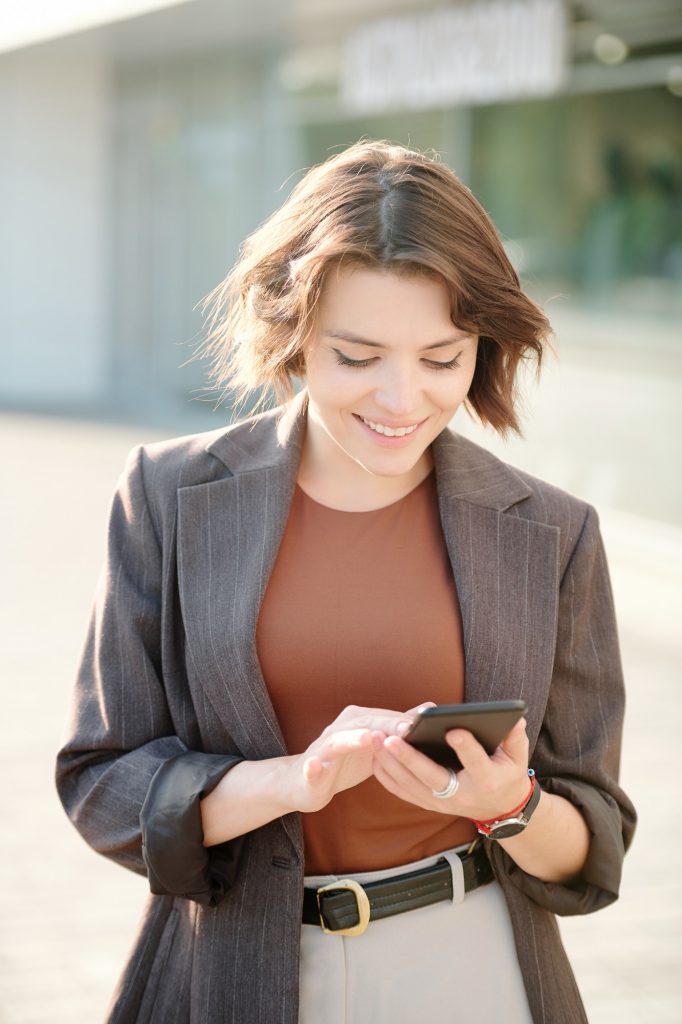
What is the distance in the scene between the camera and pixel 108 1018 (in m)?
1.99

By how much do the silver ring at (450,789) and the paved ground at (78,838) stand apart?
2328 millimetres

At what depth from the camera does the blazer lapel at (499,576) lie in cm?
194

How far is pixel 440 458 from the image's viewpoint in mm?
2115

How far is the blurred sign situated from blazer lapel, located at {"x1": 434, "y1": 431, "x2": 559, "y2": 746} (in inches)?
356

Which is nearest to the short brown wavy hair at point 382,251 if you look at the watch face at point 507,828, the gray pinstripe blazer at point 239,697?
the gray pinstripe blazer at point 239,697

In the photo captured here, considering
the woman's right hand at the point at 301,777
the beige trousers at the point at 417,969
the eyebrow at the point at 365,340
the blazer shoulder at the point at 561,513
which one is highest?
the eyebrow at the point at 365,340

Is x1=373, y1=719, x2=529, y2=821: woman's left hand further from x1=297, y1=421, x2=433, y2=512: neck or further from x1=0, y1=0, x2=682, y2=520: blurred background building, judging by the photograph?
x1=0, y1=0, x2=682, y2=520: blurred background building

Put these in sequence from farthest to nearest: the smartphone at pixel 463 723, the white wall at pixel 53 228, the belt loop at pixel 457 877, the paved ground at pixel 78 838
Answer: the white wall at pixel 53 228 < the paved ground at pixel 78 838 < the belt loop at pixel 457 877 < the smartphone at pixel 463 723

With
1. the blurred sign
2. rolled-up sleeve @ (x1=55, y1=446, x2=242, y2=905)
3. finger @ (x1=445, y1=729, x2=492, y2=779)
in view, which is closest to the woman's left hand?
finger @ (x1=445, y1=729, x2=492, y2=779)

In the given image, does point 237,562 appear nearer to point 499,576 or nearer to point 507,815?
point 499,576

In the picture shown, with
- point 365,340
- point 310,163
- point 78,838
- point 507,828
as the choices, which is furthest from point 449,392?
point 310,163

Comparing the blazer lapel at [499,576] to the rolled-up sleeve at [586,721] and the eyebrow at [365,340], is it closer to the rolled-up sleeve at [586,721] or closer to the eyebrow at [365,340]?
the rolled-up sleeve at [586,721]

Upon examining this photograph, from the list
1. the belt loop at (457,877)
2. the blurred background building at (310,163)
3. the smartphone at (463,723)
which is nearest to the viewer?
the smartphone at (463,723)

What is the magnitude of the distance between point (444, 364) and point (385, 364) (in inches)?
3.9
